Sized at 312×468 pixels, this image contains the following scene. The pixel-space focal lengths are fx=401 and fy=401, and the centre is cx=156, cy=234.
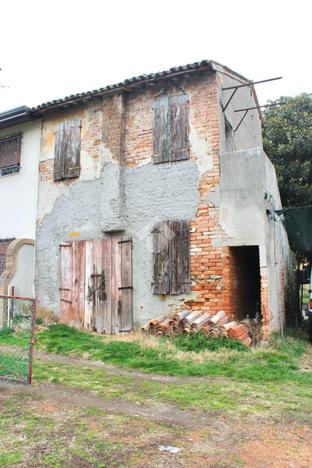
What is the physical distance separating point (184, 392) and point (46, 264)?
7.00 m

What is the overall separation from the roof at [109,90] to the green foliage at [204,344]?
6007 millimetres

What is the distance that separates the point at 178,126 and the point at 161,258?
3.24 m

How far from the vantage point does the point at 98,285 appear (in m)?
10.2

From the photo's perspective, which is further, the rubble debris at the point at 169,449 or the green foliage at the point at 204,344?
the green foliage at the point at 204,344

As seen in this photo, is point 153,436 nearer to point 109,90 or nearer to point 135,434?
point 135,434

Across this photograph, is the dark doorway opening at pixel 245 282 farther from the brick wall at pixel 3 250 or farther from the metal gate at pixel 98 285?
the brick wall at pixel 3 250

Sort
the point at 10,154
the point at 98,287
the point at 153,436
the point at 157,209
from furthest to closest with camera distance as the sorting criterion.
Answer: the point at 10,154 < the point at 98,287 < the point at 157,209 < the point at 153,436

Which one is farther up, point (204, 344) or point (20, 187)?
point (20, 187)

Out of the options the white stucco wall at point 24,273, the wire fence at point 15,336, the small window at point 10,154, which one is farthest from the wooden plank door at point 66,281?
the small window at point 10,154

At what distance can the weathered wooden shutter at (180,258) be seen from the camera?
30.2 feet

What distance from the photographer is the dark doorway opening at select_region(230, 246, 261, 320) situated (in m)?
9.23

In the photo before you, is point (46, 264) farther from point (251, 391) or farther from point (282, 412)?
point (282, 412)

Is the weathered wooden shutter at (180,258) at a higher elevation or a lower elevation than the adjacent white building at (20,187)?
lower

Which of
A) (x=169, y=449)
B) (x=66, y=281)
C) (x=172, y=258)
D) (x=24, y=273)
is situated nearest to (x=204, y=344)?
(x=172, y=258)
